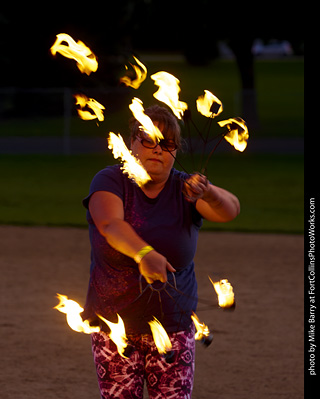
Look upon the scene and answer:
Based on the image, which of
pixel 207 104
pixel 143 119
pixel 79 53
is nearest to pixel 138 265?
pixel 143 119

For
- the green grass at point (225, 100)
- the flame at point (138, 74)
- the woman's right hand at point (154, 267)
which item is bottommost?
the woman's right hand at point (154, 267)

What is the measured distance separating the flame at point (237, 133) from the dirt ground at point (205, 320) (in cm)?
71

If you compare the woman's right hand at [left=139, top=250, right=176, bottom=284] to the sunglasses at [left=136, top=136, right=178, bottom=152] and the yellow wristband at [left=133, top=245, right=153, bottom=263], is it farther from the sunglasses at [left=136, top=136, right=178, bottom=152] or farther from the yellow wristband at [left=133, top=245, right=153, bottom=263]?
the sunglasses at [left=136, top=136, right=178, bottom=152]

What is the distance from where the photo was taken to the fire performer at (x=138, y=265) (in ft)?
12.8

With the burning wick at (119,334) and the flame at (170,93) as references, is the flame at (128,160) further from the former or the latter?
the burning wick at (119,334)

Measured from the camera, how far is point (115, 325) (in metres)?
3.89

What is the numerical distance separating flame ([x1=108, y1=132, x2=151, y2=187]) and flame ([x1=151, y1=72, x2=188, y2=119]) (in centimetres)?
24

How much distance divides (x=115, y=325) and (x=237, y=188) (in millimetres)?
13834

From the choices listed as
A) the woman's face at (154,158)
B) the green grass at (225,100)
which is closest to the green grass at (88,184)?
the green grass at (225,100)

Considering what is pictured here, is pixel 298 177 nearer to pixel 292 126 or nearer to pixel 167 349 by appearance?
pixel 292 126

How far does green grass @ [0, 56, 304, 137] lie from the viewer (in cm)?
3067

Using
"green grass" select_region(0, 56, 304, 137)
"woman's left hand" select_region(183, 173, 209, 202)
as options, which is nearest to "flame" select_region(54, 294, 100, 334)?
"woman's left hand" select_region(183, 173, 209, 202)

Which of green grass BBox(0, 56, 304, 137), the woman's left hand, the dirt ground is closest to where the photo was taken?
the woman's left hand

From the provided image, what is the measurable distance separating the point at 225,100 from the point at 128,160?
37401 millimetres
